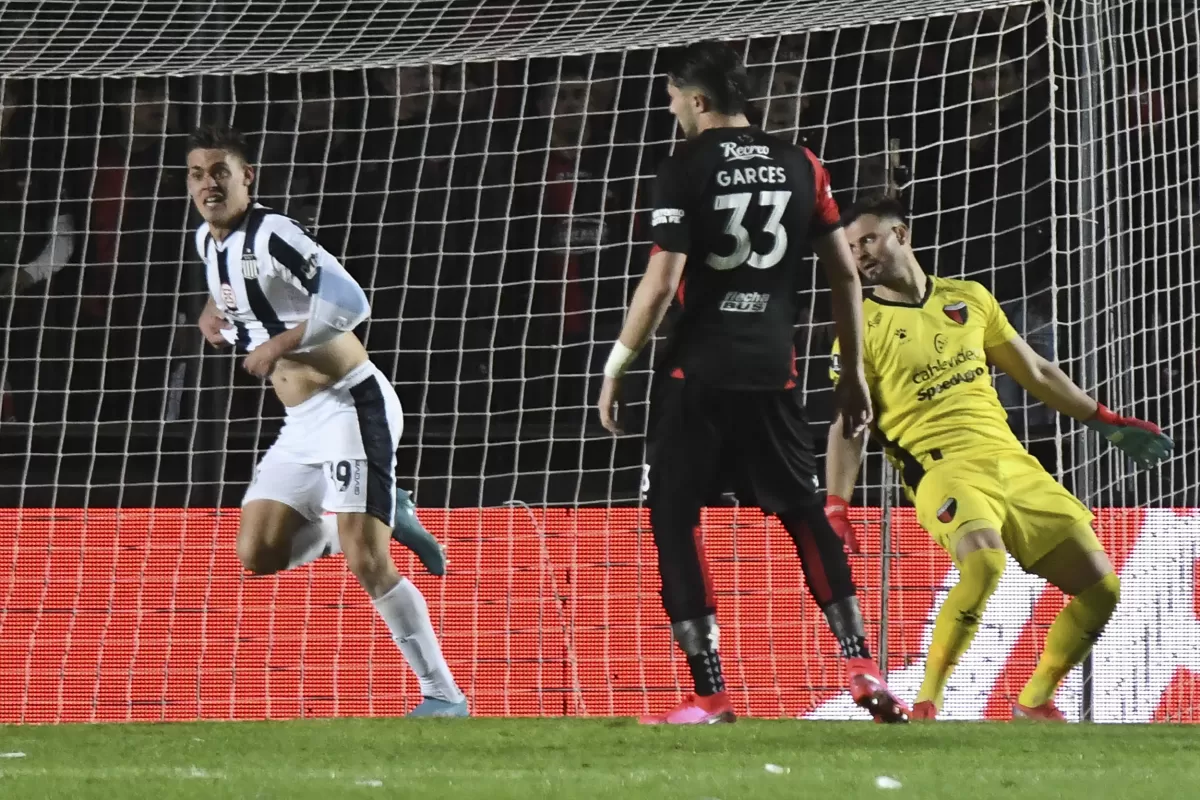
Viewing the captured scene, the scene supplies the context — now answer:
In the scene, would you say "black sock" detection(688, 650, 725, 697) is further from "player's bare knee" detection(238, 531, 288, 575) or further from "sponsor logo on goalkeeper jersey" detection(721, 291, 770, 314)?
"player's bare knee" detection(238, 531, 288, 575)

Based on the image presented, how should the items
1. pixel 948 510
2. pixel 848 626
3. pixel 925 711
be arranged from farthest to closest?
pixel 948 510 < pixel 925 711 < pixel 848 626

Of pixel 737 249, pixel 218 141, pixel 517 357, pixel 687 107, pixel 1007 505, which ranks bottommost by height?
pixel 1007 505

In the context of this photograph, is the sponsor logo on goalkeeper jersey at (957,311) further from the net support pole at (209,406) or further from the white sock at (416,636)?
the net support pole at (209,406)

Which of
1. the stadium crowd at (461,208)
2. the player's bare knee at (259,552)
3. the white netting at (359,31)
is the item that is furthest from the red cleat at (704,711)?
the stadium crowd at (461,208)

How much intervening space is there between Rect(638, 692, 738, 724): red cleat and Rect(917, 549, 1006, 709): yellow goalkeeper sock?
0.82 meters

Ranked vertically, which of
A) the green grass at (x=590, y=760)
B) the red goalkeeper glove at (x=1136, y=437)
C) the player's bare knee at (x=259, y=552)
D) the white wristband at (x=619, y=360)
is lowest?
the green grass at (x=590, y=760)

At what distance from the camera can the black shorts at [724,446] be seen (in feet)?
16.0

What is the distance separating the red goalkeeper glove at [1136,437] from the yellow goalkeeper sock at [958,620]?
738 millimetres

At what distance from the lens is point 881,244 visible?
582 centimetres

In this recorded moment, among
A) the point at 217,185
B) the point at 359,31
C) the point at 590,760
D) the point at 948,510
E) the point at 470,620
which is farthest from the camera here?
the point at 359,31

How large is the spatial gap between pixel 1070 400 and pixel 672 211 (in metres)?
1.80

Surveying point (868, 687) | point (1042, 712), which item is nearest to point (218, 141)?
point (868, 687)

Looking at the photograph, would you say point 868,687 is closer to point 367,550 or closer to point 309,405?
point 367,550

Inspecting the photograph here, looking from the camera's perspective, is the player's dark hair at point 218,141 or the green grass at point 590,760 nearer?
the green grass at point 590,760
